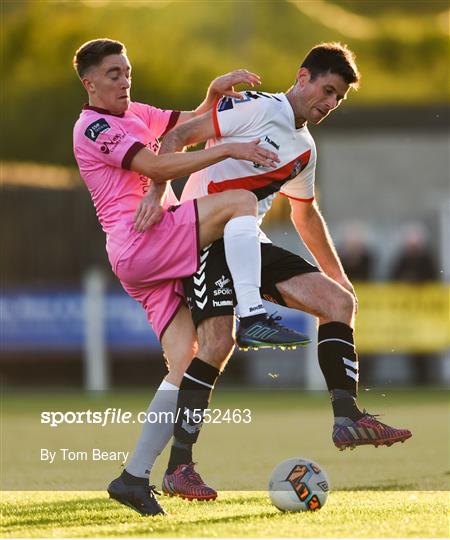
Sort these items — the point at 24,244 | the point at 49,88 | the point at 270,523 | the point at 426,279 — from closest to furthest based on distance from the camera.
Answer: the point at 270,523
the point at 426,279
the point at 24,244
the point at 49,88

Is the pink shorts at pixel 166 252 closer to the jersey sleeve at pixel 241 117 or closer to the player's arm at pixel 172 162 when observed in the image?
the player's arm at pixel 172 162

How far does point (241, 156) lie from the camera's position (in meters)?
6.49

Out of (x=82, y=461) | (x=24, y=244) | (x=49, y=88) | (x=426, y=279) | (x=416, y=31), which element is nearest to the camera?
(x=82, y=461)

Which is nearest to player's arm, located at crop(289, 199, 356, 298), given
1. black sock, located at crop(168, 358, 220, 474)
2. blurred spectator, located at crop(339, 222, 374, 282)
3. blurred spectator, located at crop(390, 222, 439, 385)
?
black sock, located at crop(168, 358, 220, 474)

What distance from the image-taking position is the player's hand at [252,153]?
6.48 metres

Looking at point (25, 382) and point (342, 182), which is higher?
point (342, 182)

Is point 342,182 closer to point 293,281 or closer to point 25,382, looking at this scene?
point 25,382

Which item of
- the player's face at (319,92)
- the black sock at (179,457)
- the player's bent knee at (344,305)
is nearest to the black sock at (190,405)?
the black sock at (179,457)

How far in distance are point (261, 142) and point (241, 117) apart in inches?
7.6

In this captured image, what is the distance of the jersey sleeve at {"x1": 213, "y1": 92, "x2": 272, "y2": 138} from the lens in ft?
22.4

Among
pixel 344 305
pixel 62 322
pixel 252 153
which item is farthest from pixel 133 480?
pixel 62 322

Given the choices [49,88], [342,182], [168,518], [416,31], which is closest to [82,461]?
[168,518]

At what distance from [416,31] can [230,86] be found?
168 feet

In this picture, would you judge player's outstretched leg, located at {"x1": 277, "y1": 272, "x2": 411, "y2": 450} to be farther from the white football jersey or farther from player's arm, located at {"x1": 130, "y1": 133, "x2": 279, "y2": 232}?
player's arm, located at {"x1": 130, "y1": 133, "x2": 279, "y2": 232}
